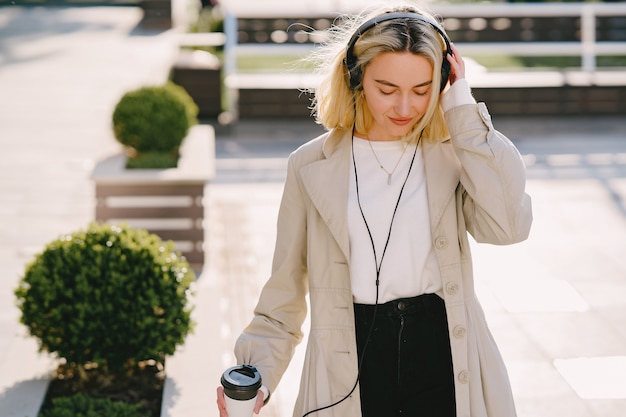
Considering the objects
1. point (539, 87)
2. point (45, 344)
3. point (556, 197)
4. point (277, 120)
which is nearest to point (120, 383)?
point (45, 344)

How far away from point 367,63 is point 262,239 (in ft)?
18.8

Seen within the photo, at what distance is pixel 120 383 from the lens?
5117 mm

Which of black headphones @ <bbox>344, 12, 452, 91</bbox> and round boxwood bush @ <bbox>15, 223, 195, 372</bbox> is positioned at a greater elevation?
black headphones @ <bbox>344, 12, 452, 91</bbox>

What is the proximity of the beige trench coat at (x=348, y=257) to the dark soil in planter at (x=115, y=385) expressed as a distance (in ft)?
7.16

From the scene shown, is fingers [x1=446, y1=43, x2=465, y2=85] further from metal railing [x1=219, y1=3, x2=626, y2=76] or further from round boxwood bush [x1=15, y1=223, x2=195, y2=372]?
metal railing [x1=219, y1=3, x2=626, y2=76]

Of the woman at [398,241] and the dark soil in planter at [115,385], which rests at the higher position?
the woman at [398,241]

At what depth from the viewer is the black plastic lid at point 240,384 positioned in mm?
2498

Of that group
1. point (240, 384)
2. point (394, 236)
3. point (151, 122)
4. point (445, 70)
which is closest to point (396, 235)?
point (394, 236)

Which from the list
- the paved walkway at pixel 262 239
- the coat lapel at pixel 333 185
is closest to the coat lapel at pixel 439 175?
the coat lapel at pixel 333 185

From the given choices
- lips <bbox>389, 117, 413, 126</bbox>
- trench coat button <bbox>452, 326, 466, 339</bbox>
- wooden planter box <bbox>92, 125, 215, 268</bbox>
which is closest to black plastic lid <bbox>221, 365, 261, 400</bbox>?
trench coat button <bbox>452, 326, 466, 339</bbox>

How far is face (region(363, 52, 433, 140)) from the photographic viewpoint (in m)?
2.64

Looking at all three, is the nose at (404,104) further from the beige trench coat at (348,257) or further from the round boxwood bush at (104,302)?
the round boxwood bush at (104,302)

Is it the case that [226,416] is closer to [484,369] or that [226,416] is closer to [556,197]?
[484,369]

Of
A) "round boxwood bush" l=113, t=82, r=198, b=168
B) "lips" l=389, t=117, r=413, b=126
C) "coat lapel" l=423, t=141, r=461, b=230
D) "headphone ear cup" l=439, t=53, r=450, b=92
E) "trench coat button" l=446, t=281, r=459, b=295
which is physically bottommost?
"round boxwood bush" l=113, t=82, r=198, b=168
